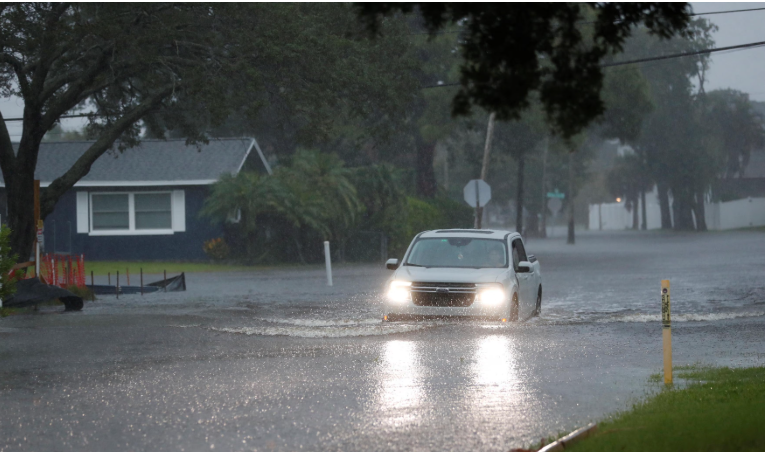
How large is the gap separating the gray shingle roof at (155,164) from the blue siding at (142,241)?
614mm

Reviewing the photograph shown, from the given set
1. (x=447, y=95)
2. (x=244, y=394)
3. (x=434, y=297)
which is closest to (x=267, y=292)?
(x=434, y=297)

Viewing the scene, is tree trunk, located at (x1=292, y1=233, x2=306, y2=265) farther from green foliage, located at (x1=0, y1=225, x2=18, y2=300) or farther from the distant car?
the distant car

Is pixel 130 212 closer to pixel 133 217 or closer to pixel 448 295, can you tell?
pixel 133 217

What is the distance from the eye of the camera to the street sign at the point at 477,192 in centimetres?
3334

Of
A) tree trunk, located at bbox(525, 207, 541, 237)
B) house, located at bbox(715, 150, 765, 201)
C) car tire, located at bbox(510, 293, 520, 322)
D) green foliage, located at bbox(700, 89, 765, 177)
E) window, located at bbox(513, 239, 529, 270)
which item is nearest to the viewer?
car tire, located at bbox(510, 293, 520, 322)

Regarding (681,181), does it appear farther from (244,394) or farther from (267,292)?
(244,394)

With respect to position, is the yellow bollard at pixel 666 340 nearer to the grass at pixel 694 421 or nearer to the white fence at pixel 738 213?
the grass at pixel 694 421

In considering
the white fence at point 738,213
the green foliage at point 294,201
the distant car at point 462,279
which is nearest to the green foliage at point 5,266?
the distant car at point 462,279

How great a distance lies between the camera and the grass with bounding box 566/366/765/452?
647cm

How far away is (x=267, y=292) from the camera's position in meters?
23.7

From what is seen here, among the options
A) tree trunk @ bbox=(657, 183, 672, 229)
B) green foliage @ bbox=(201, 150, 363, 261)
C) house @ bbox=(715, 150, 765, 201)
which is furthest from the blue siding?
house @ bbox=(715, 150, 765, 201)

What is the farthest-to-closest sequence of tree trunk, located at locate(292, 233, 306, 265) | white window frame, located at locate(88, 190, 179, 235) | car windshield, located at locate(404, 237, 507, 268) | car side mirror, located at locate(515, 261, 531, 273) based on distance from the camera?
white window frame, located at locate(88, 190, 179, 235)
tree trunk, located at locate(292, 233, 306, 265)
car windshield, located at locate(404, 237, 507, 268)
car side mirror, located at locate(515, 261, 531, 273)

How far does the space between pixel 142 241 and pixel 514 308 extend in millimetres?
27288

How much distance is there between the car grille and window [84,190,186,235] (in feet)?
88.0
